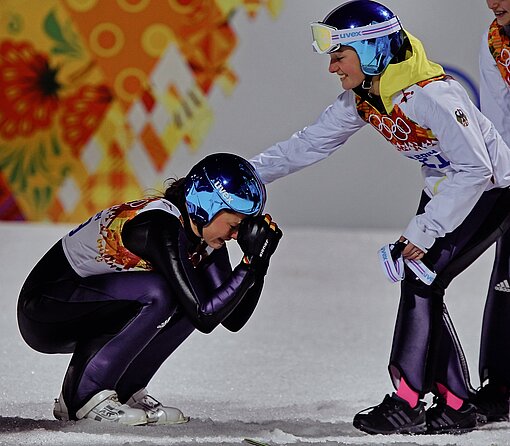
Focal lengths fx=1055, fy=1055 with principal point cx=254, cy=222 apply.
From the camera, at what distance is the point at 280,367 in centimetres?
379

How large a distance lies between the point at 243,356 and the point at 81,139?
312 cm

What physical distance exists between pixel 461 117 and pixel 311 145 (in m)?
0.53

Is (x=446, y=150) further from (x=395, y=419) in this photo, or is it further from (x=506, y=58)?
(x=395, y=419)

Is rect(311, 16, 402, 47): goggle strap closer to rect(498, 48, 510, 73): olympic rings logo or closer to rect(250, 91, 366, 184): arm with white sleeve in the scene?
rect(250, 91, 366, 184): arm with white sleeve

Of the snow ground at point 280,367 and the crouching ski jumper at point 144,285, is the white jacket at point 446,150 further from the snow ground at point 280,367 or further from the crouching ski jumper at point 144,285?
the snow ground at point 280,367

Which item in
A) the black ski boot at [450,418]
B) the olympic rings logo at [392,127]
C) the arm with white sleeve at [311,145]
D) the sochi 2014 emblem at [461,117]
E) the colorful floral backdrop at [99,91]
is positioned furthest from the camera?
the colorful floral backdrop at [99,91]

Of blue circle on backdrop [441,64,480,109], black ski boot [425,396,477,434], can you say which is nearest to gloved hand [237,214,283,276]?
black ski boot [425,396,477,434]

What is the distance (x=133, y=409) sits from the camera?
2.78 m

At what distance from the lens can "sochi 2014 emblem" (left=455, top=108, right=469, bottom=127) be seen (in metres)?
2.66

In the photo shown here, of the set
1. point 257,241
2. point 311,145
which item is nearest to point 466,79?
point 311,145

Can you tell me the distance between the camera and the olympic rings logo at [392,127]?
276 centimetres

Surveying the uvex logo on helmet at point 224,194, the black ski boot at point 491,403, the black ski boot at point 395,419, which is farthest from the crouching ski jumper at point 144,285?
the black ski boot at point 491,403

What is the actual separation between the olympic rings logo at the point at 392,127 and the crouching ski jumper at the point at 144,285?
1.27ft

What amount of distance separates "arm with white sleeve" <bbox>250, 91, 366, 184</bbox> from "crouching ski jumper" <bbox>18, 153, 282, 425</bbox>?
1.03 feet
